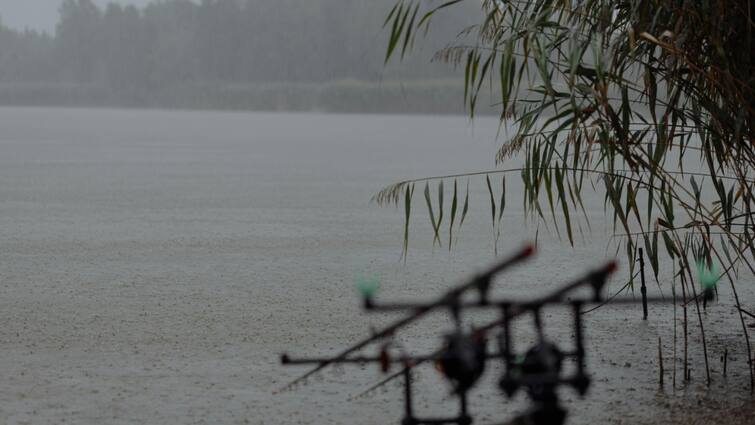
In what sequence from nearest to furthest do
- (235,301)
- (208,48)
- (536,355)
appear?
(536,355) → (235,301) → (208,48)

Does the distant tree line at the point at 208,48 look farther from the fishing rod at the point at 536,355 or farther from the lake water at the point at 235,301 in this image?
the fishing rod at the point at 536,355

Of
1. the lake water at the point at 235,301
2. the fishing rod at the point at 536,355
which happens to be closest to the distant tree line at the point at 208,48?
the lake water at the point at 235,301

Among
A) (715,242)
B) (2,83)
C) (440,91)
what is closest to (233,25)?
(2,83)

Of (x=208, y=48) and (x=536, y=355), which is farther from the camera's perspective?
(x=208, y=48)

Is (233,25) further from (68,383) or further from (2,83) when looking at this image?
(68,383)

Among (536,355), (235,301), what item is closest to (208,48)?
(235,301)

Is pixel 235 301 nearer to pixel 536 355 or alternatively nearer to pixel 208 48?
pixel 536 355

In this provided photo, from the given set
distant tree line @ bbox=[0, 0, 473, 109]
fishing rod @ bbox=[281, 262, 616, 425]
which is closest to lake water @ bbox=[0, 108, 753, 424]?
fishing rod @ bbox=[281, 262, 616, 425]

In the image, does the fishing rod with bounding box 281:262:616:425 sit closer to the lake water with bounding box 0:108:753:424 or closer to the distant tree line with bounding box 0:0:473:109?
the lake water with bounding box 0:108:753:424

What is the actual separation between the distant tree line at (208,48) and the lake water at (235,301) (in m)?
47.9

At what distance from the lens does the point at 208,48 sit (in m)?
65.2

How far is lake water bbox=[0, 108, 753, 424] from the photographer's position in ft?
10.4

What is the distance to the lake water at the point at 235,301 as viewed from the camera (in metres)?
3.16

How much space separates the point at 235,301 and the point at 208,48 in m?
61.8
